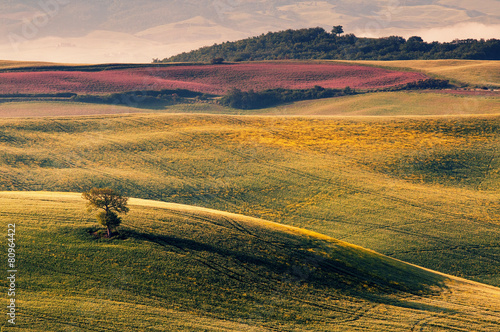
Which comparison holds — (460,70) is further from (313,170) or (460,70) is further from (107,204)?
(107,204)

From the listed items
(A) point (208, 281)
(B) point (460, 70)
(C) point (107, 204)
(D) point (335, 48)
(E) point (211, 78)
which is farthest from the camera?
(D) point (335, 48)

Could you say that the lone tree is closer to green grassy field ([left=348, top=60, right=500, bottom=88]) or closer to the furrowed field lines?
the furrowed field lines

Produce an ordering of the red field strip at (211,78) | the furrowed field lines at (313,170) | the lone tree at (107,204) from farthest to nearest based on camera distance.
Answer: the red field strip at (211,78), the furrowed field lines at (313,170), the lone tree at (107,204)

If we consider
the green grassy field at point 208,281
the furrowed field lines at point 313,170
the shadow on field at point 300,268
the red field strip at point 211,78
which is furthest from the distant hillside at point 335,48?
the shadow on field at point 300,268

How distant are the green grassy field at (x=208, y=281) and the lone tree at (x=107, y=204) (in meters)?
1.19

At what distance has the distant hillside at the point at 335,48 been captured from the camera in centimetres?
14295

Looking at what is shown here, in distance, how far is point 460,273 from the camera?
37.7 metres

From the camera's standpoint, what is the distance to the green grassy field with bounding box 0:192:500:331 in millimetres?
24016

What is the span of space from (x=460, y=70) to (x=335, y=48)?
49372 millimetres

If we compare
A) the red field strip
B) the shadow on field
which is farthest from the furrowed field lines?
the red field strip

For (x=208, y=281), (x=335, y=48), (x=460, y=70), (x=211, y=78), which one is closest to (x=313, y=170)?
(x=208, y=281)

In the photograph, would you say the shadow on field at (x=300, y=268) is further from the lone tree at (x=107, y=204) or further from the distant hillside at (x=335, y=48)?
the distant hillside at (x=335, y=48)

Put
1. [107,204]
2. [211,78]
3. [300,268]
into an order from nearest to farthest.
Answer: [107,204], [300,268], [211,78]

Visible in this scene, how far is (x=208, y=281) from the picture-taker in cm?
2744
